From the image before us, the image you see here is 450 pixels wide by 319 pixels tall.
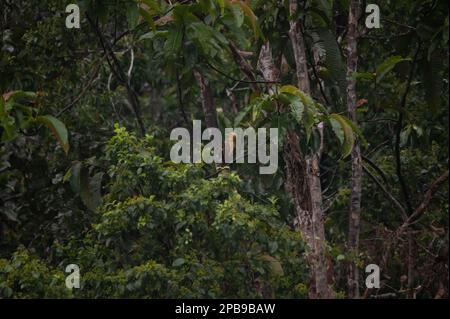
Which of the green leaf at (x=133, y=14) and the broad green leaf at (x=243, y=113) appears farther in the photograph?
the green leaf at (x=133, y=14)

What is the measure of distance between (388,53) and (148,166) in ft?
9.81

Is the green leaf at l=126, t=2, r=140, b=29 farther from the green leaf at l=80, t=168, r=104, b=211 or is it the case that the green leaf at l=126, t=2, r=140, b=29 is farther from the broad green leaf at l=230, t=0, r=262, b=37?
the green leaf at l=80, t=168, r=104, b=211

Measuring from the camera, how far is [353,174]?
560 centimetres

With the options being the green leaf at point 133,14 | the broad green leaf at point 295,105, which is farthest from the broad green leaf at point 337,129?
the green leaf at point 133,14

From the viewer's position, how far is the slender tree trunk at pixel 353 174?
545 centimetres

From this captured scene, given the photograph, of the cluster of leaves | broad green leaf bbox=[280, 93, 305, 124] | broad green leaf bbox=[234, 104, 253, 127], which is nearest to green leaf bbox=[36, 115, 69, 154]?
the cluster of leaves

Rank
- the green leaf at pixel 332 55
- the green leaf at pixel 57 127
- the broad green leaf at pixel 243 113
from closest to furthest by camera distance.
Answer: the green leaf at pixel 57 127, the broad green leaf at pixel 243 113, the green leaf at pixel 332 55

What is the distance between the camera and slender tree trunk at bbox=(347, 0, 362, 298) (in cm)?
545

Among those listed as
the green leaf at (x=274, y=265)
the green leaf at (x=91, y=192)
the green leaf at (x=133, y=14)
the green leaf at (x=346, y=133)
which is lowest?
the green leaf at (x=274, y=265)

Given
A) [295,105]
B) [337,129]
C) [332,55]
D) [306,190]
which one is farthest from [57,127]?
[332,55]

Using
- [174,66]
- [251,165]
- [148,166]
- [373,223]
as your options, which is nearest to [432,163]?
[373,223]

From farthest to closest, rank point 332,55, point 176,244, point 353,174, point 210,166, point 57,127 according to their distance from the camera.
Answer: point 210,166, point 332,55, point 353,174, point 176,244, point 57,127

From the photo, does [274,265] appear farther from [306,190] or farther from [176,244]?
[306,190]

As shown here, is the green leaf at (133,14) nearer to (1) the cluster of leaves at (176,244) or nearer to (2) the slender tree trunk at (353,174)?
(1) the cluster of leaves at (176,244)
